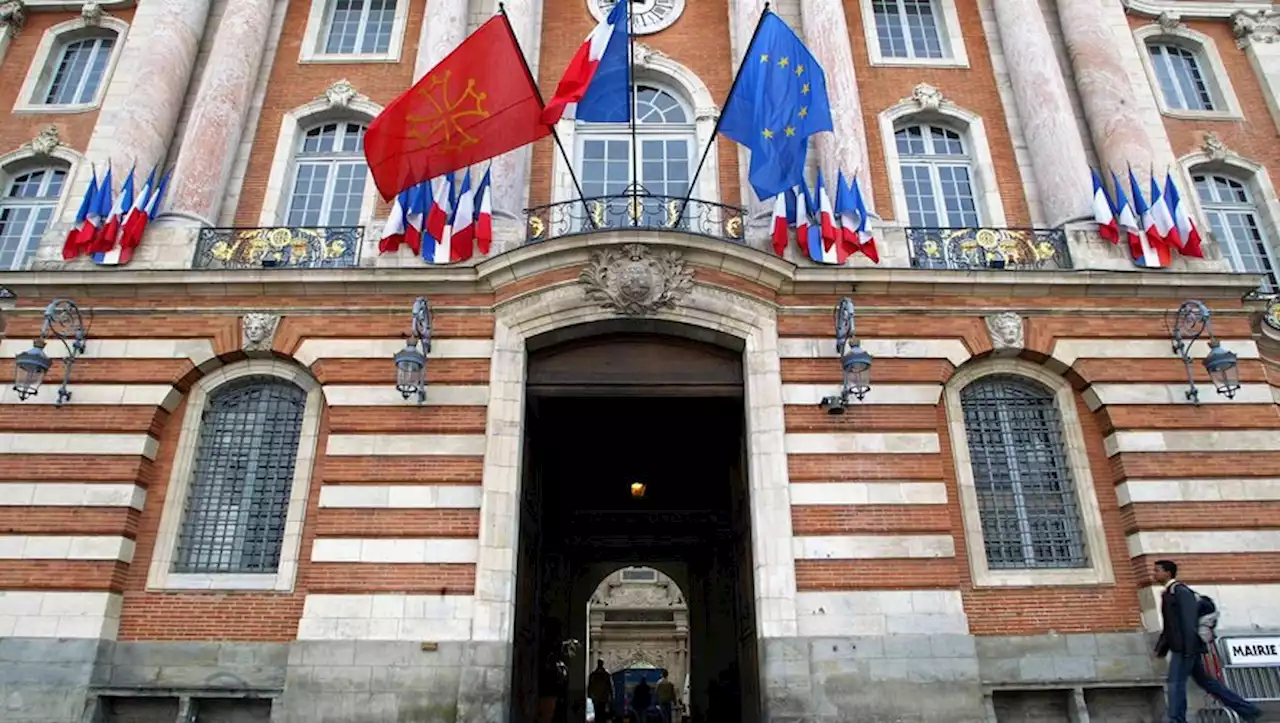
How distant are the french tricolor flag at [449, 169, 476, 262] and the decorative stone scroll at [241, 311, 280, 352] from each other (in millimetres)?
3112

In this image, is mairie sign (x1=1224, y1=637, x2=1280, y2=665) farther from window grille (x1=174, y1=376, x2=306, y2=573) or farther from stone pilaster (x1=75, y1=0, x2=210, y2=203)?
stone pilaster (x1=75, y1=0, x2=210, y2=203)

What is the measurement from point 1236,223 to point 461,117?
51.7 feet

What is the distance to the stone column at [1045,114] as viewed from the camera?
50.6ft

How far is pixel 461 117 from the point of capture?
13500 millimetres

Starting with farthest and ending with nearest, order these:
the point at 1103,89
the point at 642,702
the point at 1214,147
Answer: the point at 642,702 → the point at 1214,147 → the point at 1103,89

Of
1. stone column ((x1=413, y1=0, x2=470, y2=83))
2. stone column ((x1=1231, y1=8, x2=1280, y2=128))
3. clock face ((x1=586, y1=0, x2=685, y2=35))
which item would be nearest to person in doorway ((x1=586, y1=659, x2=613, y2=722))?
stone column ((x1=413, y1=0, x2=470, y2=83))

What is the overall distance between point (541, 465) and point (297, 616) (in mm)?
4913

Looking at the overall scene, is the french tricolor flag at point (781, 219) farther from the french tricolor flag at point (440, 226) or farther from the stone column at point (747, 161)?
the french tricolor flag at point (440, 226)

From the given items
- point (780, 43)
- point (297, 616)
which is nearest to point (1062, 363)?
point (780, 43)

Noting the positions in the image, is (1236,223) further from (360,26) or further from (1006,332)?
(360,26)

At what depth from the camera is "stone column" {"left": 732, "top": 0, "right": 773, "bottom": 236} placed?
14.8m

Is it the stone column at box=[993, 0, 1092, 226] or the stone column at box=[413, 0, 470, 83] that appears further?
the stone column at box=[413, 0, 470, 83]

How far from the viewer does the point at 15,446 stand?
519 inches

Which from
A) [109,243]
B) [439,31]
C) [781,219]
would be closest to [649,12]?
[439,31]
